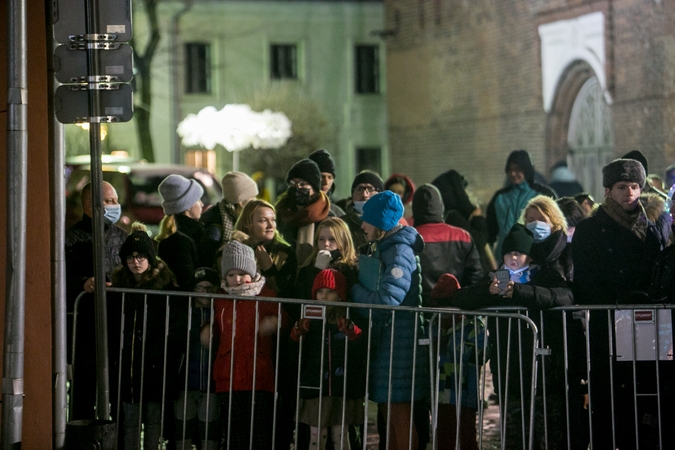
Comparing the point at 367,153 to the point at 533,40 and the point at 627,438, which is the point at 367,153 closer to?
the point at 533,40

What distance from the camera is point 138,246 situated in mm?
8109

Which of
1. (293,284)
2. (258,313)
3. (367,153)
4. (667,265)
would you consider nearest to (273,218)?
(293,284)

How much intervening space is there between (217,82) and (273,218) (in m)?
37.5

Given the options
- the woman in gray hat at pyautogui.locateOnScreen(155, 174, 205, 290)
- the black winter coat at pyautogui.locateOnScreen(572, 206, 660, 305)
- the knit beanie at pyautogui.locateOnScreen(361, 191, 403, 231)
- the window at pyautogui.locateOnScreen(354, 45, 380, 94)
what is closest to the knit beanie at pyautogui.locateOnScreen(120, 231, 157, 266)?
the woman in gray hat at pyautogui.locateOnScreen(155, 174, 205, 290)

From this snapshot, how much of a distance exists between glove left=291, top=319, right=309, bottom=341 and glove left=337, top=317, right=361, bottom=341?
23 cm

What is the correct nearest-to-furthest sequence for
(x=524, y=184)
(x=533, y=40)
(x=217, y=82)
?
1. (x=524, y=184)
2. (x=533, y=40)
3. (x=217, y=82)

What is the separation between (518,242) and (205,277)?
2.08 metres

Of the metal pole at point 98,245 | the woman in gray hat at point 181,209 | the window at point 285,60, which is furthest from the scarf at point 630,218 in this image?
the window at point 285,60

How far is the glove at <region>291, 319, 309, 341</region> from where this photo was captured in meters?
7.61

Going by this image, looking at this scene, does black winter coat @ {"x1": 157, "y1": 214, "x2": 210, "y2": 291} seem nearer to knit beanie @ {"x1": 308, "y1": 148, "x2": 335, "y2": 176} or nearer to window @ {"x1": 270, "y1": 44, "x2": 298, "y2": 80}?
knit beanie @ {"x1": 308, "y1": 148, "x2": 335, "y2": 176}

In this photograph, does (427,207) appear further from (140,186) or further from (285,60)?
(285,60)

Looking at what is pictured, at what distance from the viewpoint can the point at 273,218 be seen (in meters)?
8.67

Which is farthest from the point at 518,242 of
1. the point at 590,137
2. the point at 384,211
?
the point at 590,137

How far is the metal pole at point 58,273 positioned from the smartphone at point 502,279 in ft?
9.02
